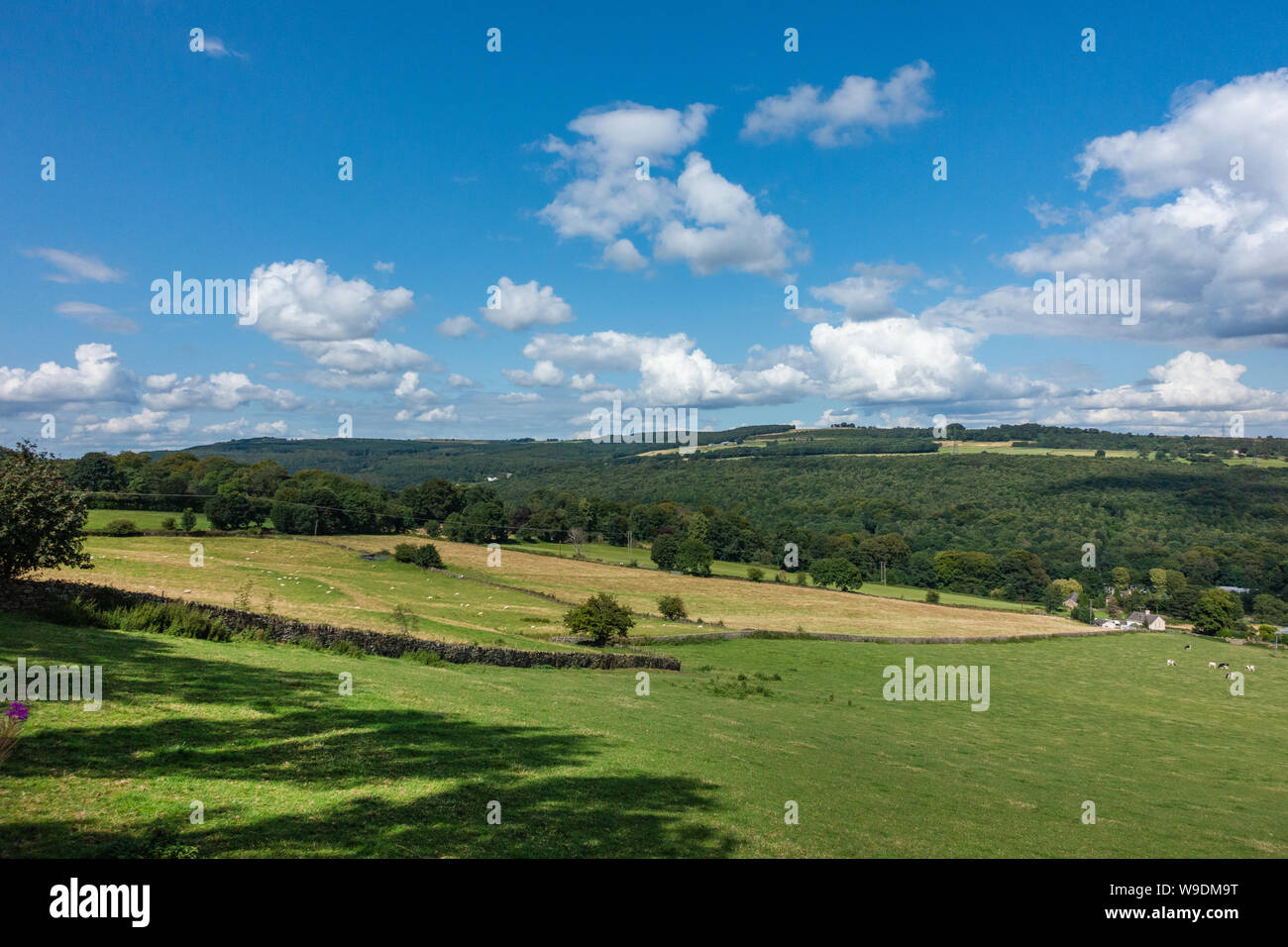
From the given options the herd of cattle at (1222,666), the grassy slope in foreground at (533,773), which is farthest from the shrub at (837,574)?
the grassy slope in foreground at (533,773)

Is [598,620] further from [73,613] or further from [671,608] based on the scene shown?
[73,613]

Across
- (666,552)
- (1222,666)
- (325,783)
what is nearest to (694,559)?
(666,552)

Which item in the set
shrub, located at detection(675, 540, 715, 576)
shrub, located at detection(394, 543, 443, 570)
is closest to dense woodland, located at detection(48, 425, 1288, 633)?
shrub, located at detection(675, 540, 715, 576)

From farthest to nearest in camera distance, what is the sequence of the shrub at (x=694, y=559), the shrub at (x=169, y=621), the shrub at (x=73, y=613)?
1. the shrub at (x=694, y=559)
2. the shrub at (x=169, y=621)
3. the shrub at (x=73, y=613)

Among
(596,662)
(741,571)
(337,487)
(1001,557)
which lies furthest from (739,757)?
(1001,557)

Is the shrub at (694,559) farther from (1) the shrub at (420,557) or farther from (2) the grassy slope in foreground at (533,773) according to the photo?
(2) the grassy slope in foreground at (533,773)
